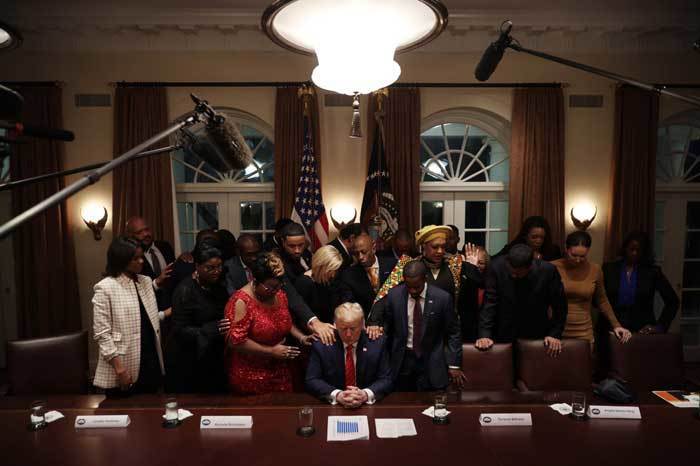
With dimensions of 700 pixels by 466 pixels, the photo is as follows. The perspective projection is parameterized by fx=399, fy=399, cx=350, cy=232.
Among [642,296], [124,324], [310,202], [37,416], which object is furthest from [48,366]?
[642,296]

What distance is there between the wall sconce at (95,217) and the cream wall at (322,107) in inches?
4.0

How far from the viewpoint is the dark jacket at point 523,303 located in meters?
2.92

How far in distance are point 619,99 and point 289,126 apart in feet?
12.7

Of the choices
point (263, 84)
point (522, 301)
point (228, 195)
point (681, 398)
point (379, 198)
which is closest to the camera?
point (681, 398)

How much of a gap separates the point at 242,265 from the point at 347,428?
1608mm

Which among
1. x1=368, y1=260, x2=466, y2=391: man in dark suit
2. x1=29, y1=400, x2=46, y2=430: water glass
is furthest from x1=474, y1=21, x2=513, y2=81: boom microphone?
x1=29, y1=400, x2=46, y2=430: water glass

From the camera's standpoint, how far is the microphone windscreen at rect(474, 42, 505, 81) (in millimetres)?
1469

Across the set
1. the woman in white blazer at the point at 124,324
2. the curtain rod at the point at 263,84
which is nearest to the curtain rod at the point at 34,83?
the curtain rod at the point at 263,84

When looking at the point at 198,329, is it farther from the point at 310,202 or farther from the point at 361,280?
the point at 310,202

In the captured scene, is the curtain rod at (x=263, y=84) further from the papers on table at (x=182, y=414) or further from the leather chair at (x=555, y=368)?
the papers on table at (x=182, y=414)

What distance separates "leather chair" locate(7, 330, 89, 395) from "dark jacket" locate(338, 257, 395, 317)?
5.86 ft

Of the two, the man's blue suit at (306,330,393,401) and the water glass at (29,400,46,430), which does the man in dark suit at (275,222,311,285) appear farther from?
the water glass at (29,400,46,430)

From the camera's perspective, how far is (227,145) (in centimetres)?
127

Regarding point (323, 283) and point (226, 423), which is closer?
point (226, 423)
